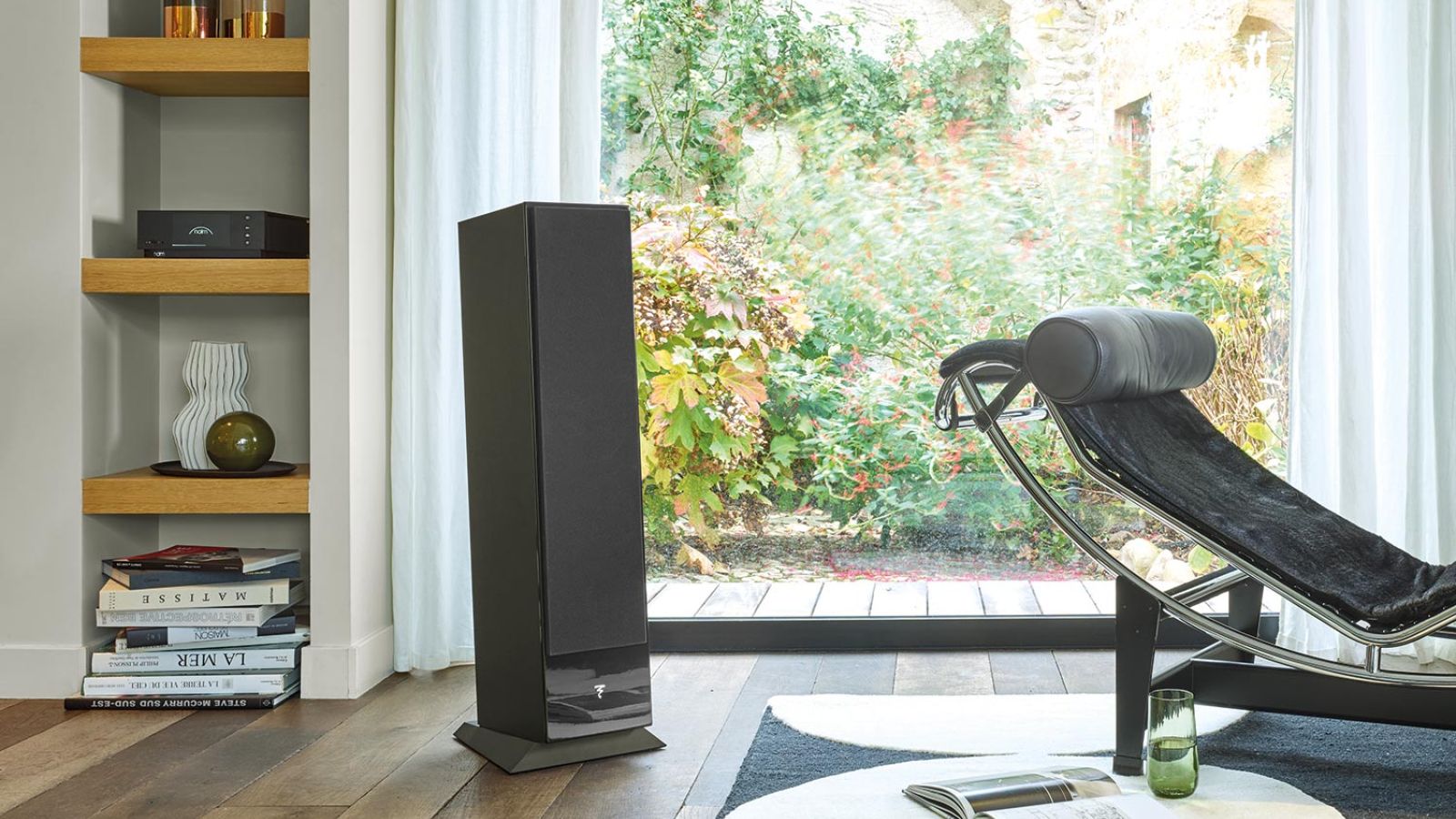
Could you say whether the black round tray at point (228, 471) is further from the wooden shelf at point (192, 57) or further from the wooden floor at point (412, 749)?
the wooden shelf at point (192, 57)

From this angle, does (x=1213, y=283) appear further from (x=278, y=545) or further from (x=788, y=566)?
(x=278, y=545)

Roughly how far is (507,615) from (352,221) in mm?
1071

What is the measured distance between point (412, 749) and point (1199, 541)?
1.52m

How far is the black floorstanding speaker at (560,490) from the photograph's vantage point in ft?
7.89

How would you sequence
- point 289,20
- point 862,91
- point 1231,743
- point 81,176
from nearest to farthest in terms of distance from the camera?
Answer: point 1231,743 < point 81,176 < point 289,20 < point 862,91

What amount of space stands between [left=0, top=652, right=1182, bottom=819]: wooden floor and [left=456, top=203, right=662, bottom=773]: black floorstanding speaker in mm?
111

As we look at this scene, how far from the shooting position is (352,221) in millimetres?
3018

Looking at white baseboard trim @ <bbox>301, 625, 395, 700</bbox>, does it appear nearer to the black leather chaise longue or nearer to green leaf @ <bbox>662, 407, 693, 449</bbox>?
green leaf @ <bbox>662, 407, 693, 449</bbox>

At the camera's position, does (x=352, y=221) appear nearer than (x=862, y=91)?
Yes

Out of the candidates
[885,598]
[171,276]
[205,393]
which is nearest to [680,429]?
[885,598]

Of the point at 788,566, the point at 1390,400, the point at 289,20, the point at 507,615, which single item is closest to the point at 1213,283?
the point at 1390,400

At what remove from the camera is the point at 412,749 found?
2.57 meters

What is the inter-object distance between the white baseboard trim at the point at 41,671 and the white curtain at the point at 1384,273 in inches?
114

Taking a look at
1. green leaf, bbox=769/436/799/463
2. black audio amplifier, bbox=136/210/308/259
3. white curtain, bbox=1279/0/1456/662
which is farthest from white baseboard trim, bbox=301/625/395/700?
white curtain, bbox=1279/0/1456/662
